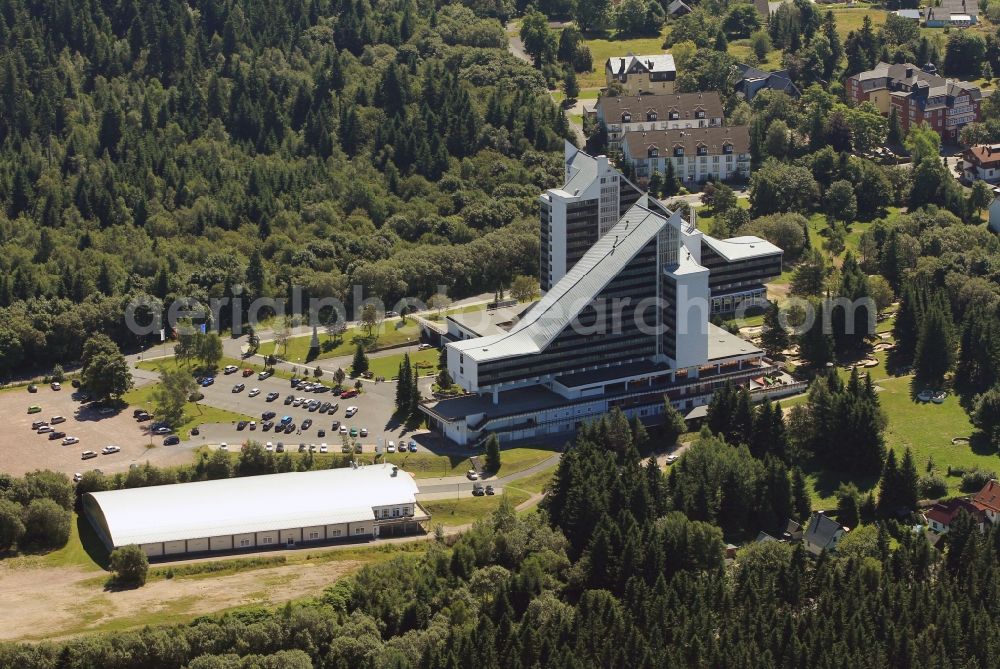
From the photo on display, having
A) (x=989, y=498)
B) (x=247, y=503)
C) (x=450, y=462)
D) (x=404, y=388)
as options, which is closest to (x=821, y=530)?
(x=989, y=498)

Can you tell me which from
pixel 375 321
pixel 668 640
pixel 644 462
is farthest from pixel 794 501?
pixel 375 321

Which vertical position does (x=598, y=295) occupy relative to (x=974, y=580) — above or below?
above

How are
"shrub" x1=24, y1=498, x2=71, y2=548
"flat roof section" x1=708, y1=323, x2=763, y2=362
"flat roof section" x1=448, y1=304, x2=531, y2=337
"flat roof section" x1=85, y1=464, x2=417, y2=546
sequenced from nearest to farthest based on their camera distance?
"shrub" x1=24, y1=498, x2=71, y2=548, "flat roof section" x1=85, y1=464, x2=417, y2=546, "flat roof section" x1=708, y1=323, x2=763, y2=362, "flat roof section" x1=448, y1=304, x2=531, y2=337

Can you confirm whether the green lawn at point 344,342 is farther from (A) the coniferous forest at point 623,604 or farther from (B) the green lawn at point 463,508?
(A) the coniferous forest at point 623,604

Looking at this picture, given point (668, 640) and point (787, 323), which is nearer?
point (668, 640)

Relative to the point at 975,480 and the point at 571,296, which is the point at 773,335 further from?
the point at 975,480

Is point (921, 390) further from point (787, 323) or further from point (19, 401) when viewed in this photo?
point (19, 401)

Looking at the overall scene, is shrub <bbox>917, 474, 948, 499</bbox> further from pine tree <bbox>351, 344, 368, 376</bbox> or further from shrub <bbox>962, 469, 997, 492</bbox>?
pine tree <bbox>351, 344, 368, 376</bbox>


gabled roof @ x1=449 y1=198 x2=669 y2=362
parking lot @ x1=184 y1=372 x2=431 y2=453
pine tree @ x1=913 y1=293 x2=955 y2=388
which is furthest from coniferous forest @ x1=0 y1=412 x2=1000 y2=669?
pine tree @ x1=913 y1=293 x2=955 y2=388
